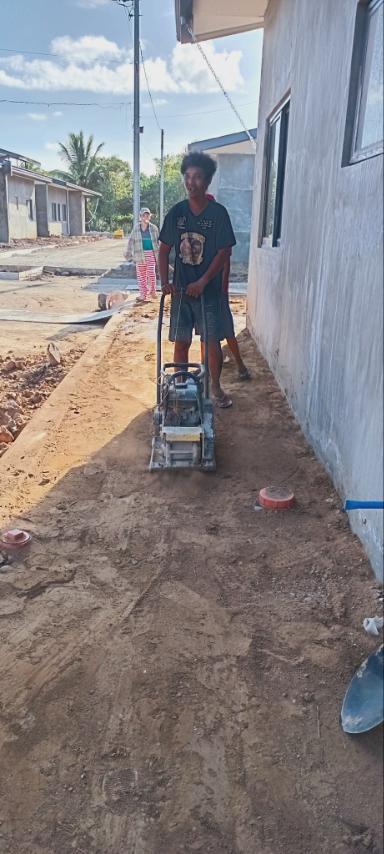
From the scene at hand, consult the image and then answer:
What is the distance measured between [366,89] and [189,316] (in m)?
2.09

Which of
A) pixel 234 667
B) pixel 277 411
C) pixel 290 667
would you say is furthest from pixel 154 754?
pixel 277 411

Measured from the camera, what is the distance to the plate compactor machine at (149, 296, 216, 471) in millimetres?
3745

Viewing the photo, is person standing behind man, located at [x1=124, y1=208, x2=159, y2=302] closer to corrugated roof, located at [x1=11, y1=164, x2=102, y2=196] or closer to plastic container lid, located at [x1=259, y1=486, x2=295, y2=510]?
plastic container lid, located at [x1=259, y1=486, x2=295, y2=510]

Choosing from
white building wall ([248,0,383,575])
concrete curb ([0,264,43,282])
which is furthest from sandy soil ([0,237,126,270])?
white building wall ([248,0,383,575])

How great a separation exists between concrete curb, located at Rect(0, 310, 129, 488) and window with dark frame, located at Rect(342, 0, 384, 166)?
285 cm

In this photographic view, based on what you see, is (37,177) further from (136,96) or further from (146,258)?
(146,258)

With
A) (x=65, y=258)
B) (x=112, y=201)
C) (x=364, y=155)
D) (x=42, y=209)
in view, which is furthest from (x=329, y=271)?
(x=112, y=201)

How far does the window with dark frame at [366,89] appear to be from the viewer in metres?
2.95

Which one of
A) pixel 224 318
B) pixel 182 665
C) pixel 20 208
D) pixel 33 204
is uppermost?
pixel 33 204

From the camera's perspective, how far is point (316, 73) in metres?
4.20

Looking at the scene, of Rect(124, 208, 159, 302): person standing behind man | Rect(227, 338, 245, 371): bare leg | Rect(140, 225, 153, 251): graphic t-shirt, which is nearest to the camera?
Rect(227, 338, 245, 371): bare leg

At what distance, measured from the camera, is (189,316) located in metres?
4.79

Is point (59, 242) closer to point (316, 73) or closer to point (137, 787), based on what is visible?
point (316, 73)

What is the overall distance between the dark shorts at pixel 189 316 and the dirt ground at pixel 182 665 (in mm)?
1328
